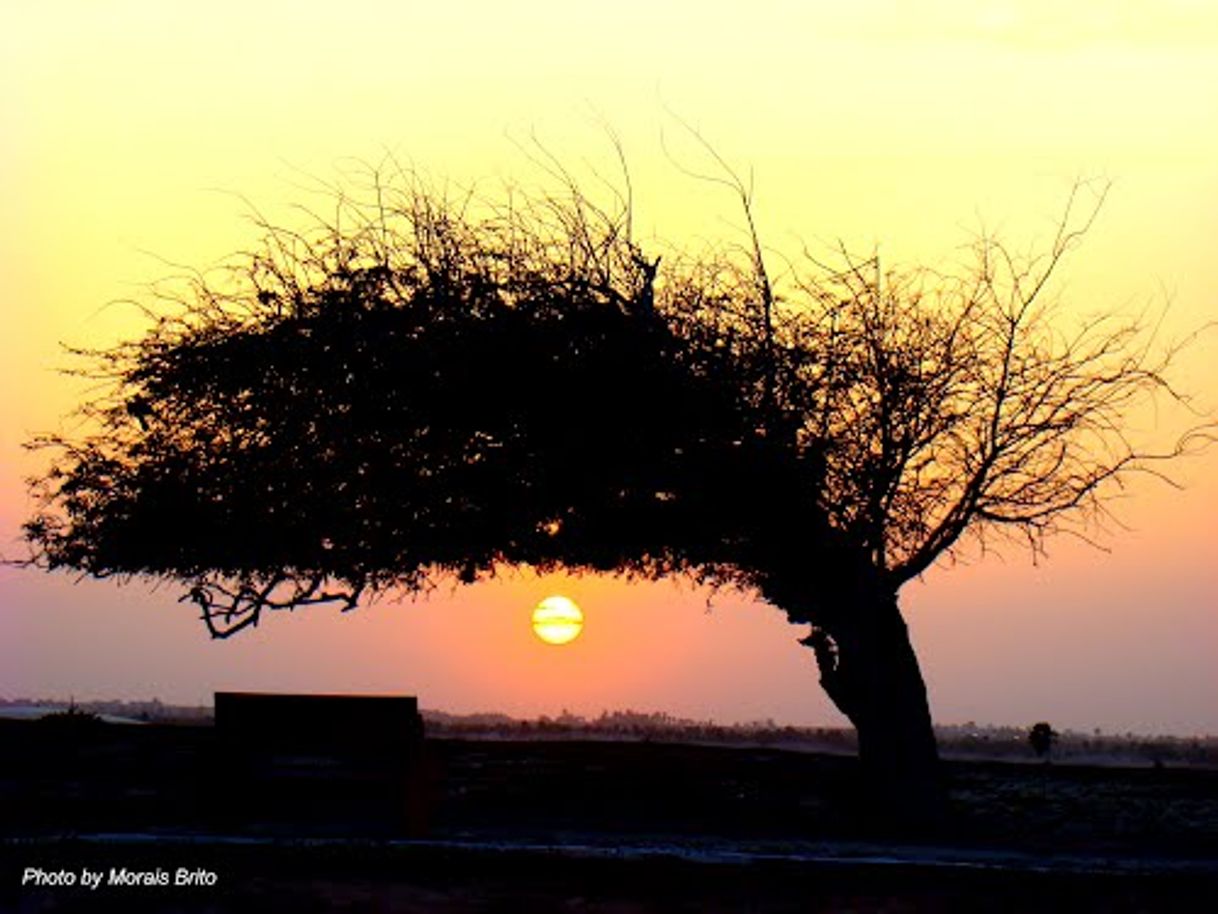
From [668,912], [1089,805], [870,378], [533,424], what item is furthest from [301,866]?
[1089,805]

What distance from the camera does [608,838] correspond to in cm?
2481

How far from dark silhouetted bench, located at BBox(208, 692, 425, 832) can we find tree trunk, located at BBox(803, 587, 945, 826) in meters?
8.48

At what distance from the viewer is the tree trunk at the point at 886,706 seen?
31.1 metres

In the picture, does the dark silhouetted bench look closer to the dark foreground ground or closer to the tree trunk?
the dark foreground ground

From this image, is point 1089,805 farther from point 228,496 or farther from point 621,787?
point 228,496

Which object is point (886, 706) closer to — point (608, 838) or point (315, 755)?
point (608, 838)

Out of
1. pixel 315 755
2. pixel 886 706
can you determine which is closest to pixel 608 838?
pixel 315 755

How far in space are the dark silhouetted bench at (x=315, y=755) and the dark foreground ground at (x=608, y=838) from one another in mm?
230

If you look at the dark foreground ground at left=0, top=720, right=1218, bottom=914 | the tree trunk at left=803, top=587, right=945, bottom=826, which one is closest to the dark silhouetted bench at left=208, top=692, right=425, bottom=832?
the dark foreground ground at left=0, top=720, right=1218, bottom=914

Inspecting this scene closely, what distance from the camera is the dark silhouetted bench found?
2514cm

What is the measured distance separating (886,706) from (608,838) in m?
7.80

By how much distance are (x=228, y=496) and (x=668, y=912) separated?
13.4 m

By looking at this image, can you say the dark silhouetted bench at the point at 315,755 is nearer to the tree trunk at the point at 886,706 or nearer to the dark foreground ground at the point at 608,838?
the dark foreground ground at the point at 608,838

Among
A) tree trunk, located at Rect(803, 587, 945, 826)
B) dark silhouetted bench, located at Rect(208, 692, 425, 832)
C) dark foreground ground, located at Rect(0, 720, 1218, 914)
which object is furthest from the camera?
tree trunk, located at Rect(803, 587, 945, 826)
